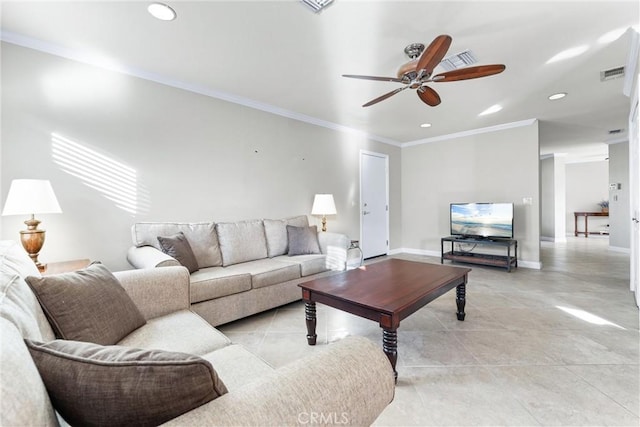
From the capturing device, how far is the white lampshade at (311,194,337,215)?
12.8 ft

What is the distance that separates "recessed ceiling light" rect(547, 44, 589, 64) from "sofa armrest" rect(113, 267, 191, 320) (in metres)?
3.59

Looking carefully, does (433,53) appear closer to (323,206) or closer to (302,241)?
(302,241)

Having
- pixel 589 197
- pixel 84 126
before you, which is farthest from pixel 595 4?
pixel 589 197

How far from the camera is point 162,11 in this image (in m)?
1.90

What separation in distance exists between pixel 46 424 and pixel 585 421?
6.85 ft

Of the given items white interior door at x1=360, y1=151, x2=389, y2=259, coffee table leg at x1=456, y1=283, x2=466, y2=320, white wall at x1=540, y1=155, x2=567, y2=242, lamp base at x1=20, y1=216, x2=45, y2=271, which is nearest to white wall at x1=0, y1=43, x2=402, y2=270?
lamp base at x1=20, y1=216, x2=45, y2=271

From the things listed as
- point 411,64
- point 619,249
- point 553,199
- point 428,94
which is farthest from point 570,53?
point 553,199

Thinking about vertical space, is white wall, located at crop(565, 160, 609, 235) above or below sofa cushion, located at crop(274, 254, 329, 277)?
above

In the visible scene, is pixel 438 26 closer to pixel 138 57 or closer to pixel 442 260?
pixel 138 57

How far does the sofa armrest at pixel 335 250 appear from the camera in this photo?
125 inches

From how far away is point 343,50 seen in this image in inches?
93.3

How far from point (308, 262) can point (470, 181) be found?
374 centimetres

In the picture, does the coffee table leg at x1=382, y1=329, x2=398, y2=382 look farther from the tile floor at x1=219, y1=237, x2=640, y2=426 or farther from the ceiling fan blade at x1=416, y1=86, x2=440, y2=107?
the ceiling fan blade at x1=416, y1=86, x2=440, y2=107

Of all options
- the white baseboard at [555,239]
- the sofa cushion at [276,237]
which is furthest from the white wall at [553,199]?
the sofa cushion at [276,237]
